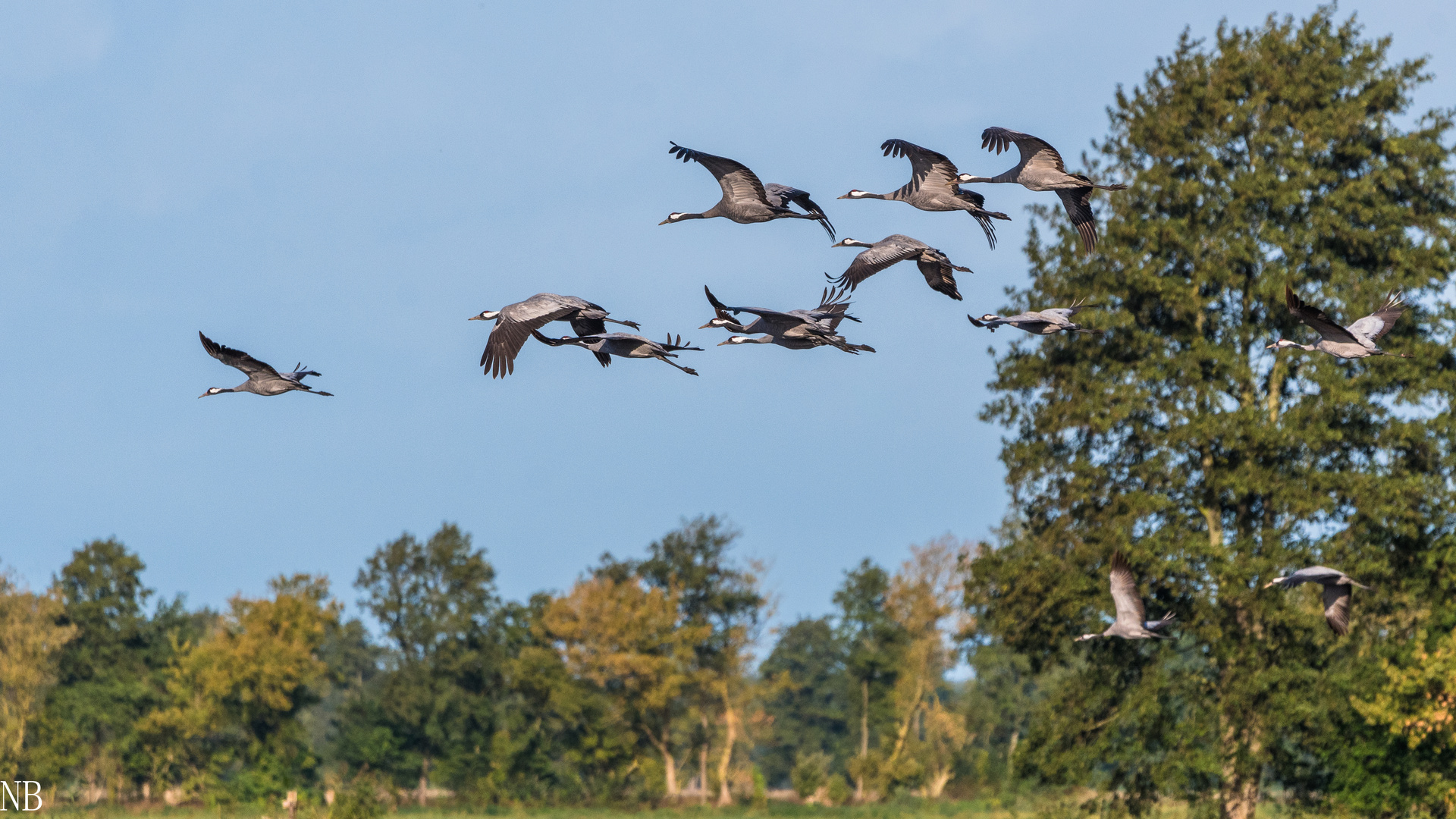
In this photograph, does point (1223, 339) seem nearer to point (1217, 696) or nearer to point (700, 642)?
point (1217, 696)

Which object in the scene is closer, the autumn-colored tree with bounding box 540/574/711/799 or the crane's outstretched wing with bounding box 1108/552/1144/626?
the crane's outstretched wing with bounding box 1108/552/1144/626

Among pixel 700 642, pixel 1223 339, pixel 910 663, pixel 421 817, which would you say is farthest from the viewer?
pixel 910 663

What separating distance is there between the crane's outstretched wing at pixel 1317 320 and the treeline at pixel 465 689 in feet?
122

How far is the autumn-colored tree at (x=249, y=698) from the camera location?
4788cm

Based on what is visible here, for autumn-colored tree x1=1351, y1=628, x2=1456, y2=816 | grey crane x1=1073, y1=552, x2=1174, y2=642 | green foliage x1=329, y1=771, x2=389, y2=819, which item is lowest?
green foliage x1=329, y1=771, x2=389, y2=819

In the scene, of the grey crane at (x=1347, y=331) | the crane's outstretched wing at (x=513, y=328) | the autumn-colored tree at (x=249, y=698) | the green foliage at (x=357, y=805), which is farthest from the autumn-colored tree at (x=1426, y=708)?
the autumn-colored tree at (x=249, y=698)

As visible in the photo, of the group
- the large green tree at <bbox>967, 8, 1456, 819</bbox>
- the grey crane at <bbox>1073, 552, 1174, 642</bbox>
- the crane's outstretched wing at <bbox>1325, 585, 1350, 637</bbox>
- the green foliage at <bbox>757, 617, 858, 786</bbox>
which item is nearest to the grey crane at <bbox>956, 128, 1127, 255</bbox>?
the grey crane at <bbox>1073, 552, 1174, 642</bbox>

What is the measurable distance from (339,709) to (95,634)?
9.07 metres

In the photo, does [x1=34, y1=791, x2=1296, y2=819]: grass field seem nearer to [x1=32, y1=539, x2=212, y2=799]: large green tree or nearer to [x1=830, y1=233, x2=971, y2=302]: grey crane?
[x1=32, y1=539, x2=212, y2=799]: large green tree

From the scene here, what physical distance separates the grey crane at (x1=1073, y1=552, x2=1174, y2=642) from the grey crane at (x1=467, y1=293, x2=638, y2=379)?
6085 mm

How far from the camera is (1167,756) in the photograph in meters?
24.6

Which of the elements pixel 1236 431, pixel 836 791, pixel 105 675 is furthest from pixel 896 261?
pixel 105 675

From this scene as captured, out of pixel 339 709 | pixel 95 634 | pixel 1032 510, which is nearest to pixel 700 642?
pixel 339 709

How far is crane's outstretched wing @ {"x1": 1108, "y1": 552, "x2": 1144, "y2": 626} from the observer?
49.8ft
